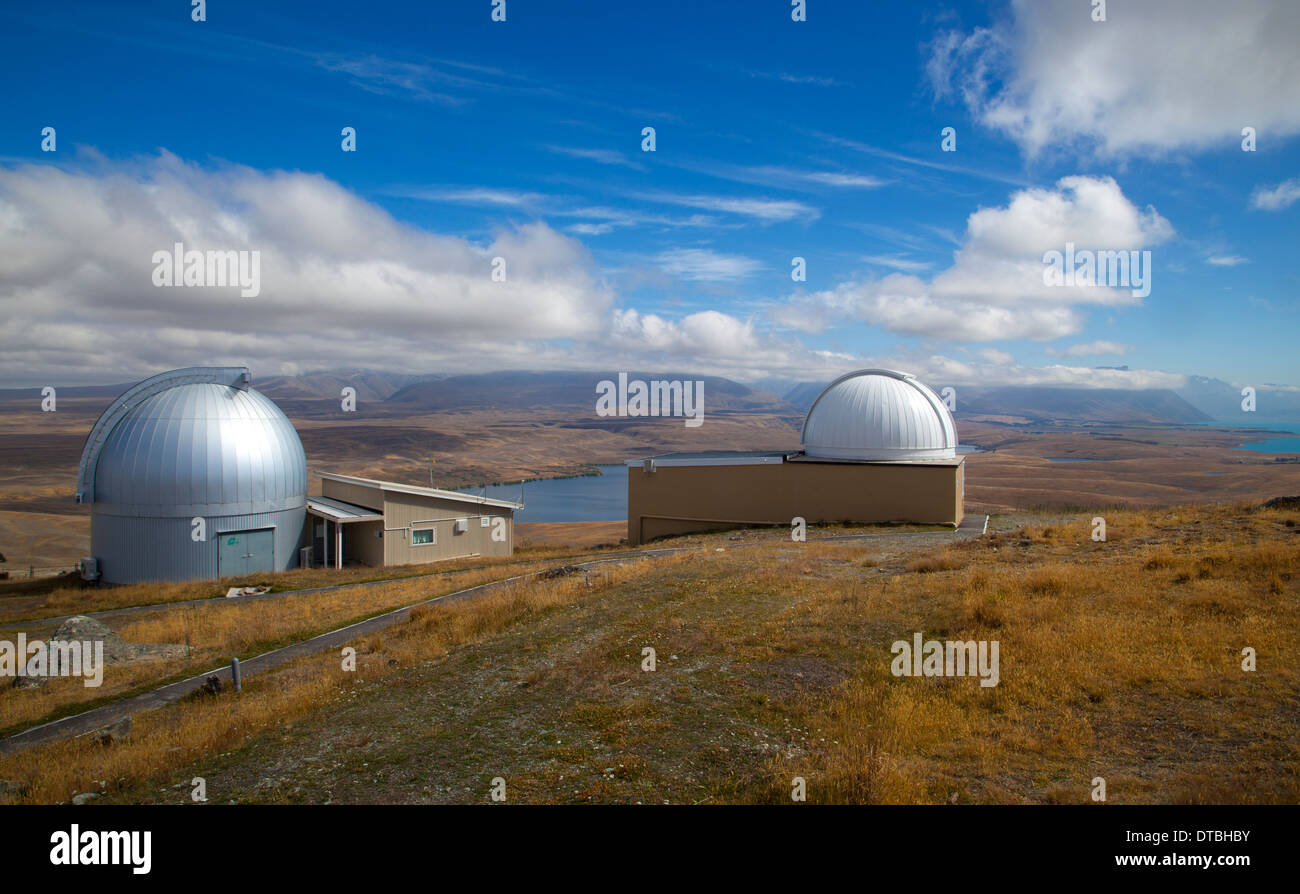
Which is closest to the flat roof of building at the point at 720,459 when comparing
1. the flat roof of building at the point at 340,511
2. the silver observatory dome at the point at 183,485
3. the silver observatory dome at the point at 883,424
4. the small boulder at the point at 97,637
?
the silver observatory dome at the point at 883,424

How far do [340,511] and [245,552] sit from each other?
12.4ft

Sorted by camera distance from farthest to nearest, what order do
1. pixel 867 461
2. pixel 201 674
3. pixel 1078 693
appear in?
pixel 867 461
pixel 201 674
pixel 1078 693

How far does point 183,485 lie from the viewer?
25.8m

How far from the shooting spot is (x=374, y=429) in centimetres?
17638

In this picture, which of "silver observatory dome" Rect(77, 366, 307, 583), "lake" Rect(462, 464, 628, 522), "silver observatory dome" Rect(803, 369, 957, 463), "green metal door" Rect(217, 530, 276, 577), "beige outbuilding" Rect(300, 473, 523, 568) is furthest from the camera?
"lake" Rect(462, 464, 628, 522)

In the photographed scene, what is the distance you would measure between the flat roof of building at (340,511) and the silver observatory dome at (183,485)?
5.10ft

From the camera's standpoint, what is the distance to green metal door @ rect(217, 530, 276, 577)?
2641 centimetres

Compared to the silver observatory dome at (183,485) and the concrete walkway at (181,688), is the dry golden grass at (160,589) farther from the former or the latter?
the concrete walkway at (181,688)

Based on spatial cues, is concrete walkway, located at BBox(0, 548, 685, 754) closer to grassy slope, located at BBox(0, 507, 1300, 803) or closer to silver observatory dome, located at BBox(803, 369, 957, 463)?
grassy slope, located at BBox(0, 507, 1300, 803)

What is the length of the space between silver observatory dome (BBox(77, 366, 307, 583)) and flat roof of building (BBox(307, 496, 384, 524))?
1.55 m

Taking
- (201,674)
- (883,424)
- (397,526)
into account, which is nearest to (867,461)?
(883,424)

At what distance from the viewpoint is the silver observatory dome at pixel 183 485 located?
25.8 meters

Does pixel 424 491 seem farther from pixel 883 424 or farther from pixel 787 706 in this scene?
pixel 787 706

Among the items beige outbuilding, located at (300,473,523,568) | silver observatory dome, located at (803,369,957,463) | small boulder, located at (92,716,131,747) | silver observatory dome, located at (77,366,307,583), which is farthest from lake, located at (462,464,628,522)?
small boulder, located at (92,716,131,747)
